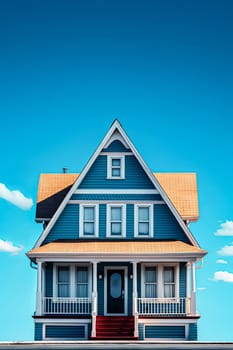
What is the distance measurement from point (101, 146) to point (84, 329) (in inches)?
347

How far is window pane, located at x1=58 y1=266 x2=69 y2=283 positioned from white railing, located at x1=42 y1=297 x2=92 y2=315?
41.7 inches

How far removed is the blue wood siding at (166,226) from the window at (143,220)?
0.25 m

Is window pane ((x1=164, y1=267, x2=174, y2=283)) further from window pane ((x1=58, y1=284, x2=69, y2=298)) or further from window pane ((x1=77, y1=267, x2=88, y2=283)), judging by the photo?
window pane ((x1=58, y1=284, x2=69, y2=298))

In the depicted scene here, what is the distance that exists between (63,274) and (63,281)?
1.11ft

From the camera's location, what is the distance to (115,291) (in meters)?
35.0

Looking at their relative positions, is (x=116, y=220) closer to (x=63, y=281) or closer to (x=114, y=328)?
(x=63, y=281)

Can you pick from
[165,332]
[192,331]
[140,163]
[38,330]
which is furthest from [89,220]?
[192,331]

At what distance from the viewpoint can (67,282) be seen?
34969 mm

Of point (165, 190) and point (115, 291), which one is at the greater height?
point (165, 190)

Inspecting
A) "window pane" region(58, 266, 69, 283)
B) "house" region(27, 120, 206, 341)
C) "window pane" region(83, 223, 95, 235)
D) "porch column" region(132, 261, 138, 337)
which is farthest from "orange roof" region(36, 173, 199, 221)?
"porch column" region(132, 261, 138, 337)

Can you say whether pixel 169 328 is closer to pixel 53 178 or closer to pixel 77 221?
pixel 77 221

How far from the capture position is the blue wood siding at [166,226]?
115 ft

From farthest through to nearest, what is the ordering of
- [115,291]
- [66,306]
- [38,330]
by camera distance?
1. [115,291]
2. [66,306]
3. [38,330]

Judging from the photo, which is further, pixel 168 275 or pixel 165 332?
pixel 168 275
